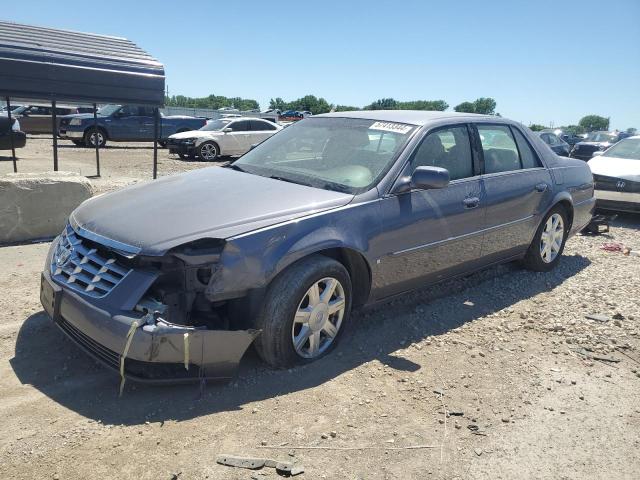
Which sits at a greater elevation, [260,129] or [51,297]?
[260,129]

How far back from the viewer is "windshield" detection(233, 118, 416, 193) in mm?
3988

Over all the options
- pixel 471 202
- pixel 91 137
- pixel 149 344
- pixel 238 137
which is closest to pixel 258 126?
pixel 238 137

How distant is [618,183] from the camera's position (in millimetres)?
8945

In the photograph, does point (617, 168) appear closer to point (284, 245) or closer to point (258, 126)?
point (284, 245)

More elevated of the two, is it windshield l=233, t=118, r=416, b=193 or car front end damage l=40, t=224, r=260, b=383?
windshield l=233, t=118, r=416, b=193

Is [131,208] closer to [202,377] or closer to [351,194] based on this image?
[202,377]

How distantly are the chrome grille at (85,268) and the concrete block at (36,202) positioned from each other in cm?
274

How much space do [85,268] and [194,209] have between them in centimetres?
73

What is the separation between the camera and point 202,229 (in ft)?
10.3

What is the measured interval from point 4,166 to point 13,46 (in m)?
6.47

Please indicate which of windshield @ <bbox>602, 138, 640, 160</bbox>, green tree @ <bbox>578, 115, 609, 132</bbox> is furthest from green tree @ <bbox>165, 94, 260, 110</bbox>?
windshield @ <bbox>602, 138, 640, 160</bbox>

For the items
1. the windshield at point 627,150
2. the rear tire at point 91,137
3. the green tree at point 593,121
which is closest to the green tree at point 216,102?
the green tree at point 593,121

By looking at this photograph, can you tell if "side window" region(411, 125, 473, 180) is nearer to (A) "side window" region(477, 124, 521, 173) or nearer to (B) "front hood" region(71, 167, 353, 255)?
(A) "side window" region(477, 124, 521, 173)

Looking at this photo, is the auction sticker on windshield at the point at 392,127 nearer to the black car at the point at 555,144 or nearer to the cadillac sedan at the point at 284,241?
the cadillac sedan at the point at 284,241
